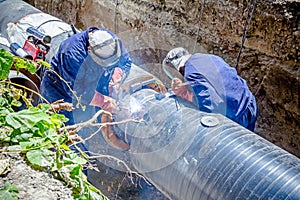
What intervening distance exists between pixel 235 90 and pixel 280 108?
2.60ft

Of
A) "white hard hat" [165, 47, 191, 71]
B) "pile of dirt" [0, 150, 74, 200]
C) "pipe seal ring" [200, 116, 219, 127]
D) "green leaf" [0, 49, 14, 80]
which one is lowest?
"pipe seal ring" [200, 116, 219, 127]

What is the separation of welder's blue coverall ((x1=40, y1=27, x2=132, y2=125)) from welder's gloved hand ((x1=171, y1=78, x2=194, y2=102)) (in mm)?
718

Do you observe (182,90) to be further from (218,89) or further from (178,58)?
(178,58)

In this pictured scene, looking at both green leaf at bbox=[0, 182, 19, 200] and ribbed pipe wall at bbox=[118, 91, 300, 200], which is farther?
ribbed pipe wall at bbox=[118, 91, 300, 200]

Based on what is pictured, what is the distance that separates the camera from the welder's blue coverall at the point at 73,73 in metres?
2.88

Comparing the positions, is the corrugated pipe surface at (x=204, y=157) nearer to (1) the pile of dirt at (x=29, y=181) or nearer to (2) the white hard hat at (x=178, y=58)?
(2) the white hard hat at (x=178, y=58)

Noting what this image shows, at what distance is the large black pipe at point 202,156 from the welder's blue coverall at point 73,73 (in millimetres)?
579

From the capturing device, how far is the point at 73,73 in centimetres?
289

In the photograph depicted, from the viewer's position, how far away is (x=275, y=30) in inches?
114

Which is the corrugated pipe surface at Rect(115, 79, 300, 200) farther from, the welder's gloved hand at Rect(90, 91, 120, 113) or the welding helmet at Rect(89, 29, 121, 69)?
the welding helmet at Rect(89, 29, 121, 69)

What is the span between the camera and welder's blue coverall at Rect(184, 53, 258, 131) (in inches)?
90.1

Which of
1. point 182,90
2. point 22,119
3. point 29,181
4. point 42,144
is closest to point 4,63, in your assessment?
point 22,119

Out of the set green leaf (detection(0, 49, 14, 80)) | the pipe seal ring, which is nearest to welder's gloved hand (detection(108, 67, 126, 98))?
the pipe seal ring

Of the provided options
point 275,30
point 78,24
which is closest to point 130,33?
point 78,24
